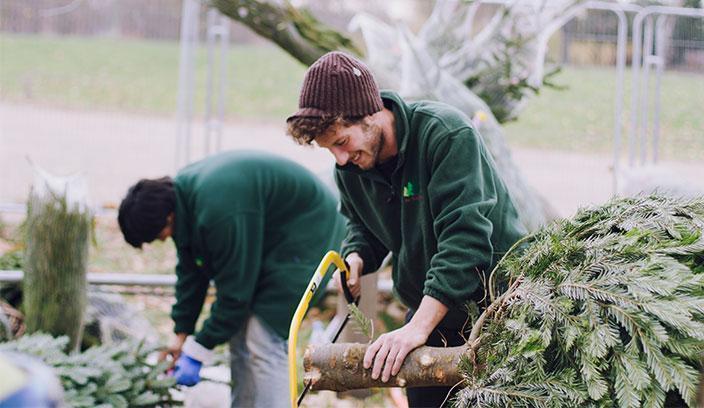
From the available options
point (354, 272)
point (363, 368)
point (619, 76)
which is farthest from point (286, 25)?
point (619, 76)

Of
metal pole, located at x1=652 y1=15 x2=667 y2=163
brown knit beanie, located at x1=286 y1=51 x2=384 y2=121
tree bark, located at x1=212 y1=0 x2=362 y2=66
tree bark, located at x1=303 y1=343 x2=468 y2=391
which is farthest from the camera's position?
metal pole, located at x1=652 y1=15 x2=667 y2=163

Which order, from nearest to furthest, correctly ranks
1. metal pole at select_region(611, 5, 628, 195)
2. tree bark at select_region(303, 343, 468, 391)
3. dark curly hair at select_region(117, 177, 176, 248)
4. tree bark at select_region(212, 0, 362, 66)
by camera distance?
tree bark at select_region(303, 343, 468, 391) → dark curly hair at select_region(117, 177, 176, 248) → tree bark at select_region(212, 0, 362, 66) → metal pole at select_region(611, 5, 628, 195)

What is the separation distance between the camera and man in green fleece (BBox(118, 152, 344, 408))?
400 centimetres

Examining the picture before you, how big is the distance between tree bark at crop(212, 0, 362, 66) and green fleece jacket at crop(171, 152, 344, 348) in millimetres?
1403

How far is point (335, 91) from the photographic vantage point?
2.61m

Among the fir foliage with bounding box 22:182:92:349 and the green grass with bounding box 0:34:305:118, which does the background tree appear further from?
the green grass with bounding box 0:34:305:118

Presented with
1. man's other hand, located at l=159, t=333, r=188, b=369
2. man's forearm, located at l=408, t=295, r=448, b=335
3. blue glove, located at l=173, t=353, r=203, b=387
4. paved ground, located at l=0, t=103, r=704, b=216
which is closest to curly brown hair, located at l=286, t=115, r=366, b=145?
man's forearm, located at l=408, t=295, r=448, b=335

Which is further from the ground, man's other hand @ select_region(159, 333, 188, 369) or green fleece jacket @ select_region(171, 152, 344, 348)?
green fleece jacket @ select_region(171, 152, 344, 348)

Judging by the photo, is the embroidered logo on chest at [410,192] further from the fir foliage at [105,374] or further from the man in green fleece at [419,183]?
the fir foliage at [105,374]

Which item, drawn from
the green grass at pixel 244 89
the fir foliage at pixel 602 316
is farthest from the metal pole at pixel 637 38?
the fir foliage at pixel 602 316

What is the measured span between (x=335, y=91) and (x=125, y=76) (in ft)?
37.3

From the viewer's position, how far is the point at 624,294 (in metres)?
1.98

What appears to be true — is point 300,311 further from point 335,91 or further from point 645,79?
point 645,79

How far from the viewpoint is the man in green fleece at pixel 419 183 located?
2551 millimetres
